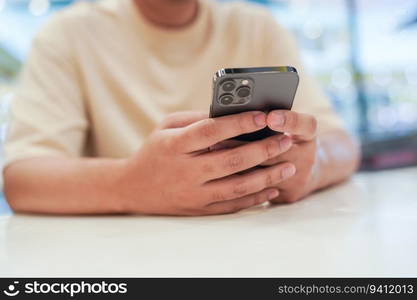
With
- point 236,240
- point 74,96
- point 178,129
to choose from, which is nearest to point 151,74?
point 74,96

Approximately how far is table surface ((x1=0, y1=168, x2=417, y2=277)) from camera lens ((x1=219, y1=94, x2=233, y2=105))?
6.8 inches

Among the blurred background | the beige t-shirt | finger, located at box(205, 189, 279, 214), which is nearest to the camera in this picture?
finger, located at box(205, 189, 279, 214)

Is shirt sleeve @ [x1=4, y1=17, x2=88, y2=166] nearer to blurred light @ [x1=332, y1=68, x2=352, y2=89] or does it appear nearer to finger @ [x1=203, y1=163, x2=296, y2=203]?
finger @ [x1=203, y1=163, x2=296, y2=203]

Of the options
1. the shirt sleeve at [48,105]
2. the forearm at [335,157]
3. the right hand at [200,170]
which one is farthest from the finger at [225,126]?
the shirt sleeve at [48,105]

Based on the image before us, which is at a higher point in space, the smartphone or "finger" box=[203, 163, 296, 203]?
the smartphone

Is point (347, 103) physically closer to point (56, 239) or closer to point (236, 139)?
point (236, 139)

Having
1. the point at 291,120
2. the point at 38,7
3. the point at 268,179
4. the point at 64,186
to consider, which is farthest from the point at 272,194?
the point at 38,7

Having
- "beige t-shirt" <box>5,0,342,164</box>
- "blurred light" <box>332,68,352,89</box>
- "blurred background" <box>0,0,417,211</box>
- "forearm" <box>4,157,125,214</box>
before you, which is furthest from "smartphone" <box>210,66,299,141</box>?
"blurred light" <box>332,68,352,89</box>

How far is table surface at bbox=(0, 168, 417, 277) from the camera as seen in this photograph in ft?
1.33

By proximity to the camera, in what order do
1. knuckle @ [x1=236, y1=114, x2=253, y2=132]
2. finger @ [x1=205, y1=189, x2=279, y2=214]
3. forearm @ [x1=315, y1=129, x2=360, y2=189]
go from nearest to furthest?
knuckle @ [x1=236, y1=114, x2=253, y2=132] < finger @ [x1=205, y1=189, x2=279, y2=214] < forearm @ [x1=315, y1=129, x2=360, y2=189]

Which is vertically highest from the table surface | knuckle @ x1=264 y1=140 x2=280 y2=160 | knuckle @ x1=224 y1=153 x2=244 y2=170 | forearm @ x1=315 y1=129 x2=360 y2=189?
forearm @ x1=315 y1=129 x2=360 y2=189

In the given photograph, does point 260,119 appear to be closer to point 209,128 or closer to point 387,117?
point 209,128

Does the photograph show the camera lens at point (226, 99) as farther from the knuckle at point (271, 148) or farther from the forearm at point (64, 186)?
the forearm at point (64, 186)

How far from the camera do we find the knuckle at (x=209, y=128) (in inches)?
20.3
